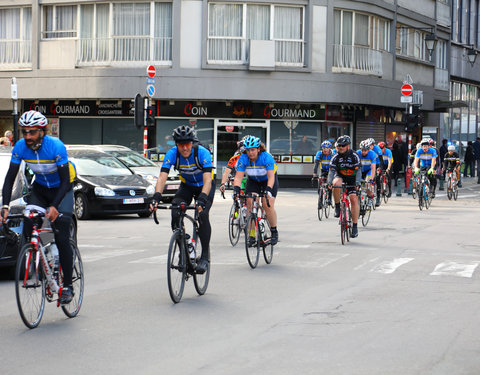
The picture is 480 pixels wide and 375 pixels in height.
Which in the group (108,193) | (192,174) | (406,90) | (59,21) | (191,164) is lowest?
(108,193)

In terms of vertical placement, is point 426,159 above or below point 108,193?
above

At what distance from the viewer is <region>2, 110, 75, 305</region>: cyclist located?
810 centimetres

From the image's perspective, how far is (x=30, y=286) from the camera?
7.87 m

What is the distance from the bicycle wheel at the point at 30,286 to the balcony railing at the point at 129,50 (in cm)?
2839

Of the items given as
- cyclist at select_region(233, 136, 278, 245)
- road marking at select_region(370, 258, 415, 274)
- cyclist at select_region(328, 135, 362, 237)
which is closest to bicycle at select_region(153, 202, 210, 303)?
cyclist at select_region(233, 136, 278, 245)

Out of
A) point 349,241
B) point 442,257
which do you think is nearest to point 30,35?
point 349,241

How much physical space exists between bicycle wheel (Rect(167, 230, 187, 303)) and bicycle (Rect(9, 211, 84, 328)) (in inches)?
43.2

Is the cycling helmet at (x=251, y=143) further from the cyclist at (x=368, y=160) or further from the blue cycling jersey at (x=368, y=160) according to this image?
the blue cycling jersey at (x=368, y=160)

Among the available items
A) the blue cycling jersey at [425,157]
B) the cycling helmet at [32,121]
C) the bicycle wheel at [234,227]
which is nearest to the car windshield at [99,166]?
the bicycle wheel at [234,227]

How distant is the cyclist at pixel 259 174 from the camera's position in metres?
12.8

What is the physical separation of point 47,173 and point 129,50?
28270 millimetres

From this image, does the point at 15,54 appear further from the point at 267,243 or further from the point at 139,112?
the point at 267,243

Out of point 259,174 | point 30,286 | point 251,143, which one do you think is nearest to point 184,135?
point 30,286

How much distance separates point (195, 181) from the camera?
9844mm
